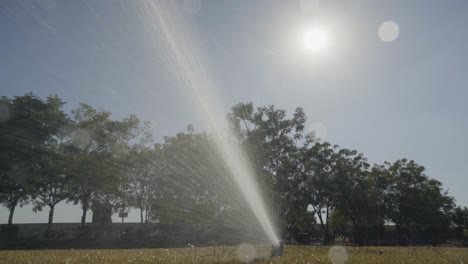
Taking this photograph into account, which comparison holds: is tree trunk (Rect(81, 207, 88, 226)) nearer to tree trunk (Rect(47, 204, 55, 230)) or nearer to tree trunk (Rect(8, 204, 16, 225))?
tree trunk (Rect(47, 204, 55, 230))

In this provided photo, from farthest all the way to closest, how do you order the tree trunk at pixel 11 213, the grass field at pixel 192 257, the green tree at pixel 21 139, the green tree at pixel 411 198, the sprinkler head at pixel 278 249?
the green tree at pixel 411 198 → the tree trunk at pixel 11 213 → the green tree at pixel 21 139 → the sprinkler head at pixel 278 249 → the grass field at pixel 192 257

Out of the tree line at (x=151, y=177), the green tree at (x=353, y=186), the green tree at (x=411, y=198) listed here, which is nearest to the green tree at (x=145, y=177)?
the tree line at (x=151, y=177)

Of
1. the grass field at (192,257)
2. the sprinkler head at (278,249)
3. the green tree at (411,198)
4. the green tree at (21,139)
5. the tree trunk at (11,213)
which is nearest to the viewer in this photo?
the grass field at (192,257)

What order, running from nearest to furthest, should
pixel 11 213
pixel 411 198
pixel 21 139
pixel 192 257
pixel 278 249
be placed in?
pixel 192 257
pixel 278 249
pixel 21 139
pixel 11 213
pixel 411 198

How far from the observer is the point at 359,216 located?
50969 mm

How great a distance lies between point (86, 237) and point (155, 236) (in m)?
8.48

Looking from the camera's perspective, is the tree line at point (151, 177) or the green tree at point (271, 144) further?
the tree line at point (151, 177)

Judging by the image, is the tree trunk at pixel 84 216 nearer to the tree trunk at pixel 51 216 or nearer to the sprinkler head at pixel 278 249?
the tree trunk at pixel 51 216

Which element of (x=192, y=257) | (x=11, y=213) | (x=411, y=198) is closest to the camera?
(x=192, y=257)

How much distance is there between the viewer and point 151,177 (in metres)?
48.1

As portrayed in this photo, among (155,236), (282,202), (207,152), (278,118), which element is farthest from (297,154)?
(155,236)

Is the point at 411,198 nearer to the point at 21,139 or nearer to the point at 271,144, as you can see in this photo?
the point at 271,144

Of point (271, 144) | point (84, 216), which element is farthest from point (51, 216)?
point (271, 144)

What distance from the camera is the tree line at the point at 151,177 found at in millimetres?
39906
